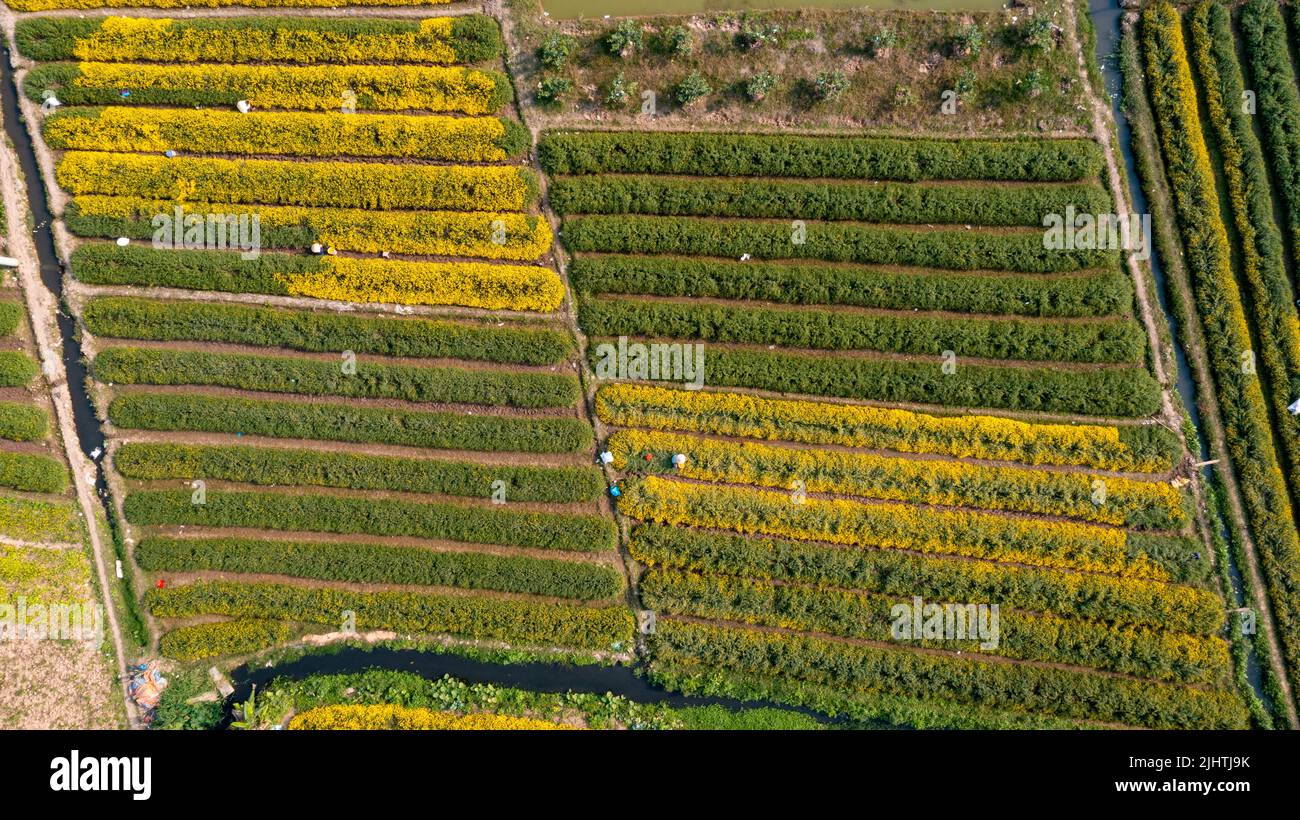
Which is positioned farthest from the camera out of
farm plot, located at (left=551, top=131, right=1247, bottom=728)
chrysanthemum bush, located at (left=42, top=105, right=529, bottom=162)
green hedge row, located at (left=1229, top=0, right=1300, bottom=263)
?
chrysanthemum bush, located at (left=42, top=105, right=529, bottom=162)

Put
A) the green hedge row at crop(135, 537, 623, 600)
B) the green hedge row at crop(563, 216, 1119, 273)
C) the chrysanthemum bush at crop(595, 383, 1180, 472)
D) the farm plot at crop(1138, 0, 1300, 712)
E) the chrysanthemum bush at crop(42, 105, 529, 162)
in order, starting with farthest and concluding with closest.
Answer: the chrysanthemum bush at crop(42, 105, 529, 162), the green hedge row at crop(563, 216, 1119, 273), the green hedge row at crop(135, 537, 623, 600), the chrysanthemum bush at crop(595, 383, 1180, 472), the farm plot at crop(1138, 0, 1300, 712)

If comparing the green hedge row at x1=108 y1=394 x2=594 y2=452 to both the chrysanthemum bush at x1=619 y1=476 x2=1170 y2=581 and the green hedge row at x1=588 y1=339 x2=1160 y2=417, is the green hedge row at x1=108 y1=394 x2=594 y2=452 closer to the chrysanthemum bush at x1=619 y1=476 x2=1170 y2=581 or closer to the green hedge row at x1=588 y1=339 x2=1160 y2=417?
the chrysanthemum bush at x1=619 y1=476 x2=1170 y2=581

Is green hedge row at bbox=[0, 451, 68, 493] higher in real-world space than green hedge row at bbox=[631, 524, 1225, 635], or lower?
higher

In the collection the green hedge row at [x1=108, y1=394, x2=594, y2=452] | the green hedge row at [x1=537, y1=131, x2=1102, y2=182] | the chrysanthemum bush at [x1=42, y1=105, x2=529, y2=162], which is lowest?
the green hedge row at [x1=108, y1=394, x2=594, y2=452]

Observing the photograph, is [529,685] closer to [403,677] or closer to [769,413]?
[403,677]

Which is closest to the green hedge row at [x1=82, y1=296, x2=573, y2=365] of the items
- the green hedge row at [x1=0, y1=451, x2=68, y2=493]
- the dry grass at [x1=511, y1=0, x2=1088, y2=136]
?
the green hedge row at [x1=0, y1=451, x2=68, y2=493]

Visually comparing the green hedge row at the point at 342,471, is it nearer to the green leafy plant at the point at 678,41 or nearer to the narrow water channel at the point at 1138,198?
the green leafy plant at the point at 678,41

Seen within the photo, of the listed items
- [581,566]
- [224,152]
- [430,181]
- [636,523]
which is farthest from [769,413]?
[224,152]
